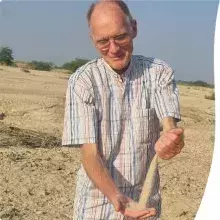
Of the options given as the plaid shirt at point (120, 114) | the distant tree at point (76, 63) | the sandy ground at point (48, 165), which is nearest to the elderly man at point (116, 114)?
the plaid shirt at point (120, 114)

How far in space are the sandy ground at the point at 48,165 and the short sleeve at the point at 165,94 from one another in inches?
62.9


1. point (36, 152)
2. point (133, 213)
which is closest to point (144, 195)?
point (133, 213)

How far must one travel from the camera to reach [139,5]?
5.36 ft

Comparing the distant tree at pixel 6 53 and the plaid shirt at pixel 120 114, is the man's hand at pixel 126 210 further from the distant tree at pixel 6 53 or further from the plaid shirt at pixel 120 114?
the distant tree at pixel 6 53

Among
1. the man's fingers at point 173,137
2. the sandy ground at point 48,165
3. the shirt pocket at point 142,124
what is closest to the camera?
the man's fingers at point 173,137

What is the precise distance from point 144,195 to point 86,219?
5.5 inches

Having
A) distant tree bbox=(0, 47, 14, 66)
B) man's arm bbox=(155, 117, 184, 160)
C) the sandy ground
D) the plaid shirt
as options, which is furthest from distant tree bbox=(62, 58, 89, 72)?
man's arm bbox=(155, 117, 184, 160)

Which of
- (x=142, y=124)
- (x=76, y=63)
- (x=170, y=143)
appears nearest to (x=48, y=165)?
(x=76, y=63)

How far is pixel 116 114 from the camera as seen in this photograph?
1173mm

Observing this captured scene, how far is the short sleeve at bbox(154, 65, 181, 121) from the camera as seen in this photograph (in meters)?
1.17

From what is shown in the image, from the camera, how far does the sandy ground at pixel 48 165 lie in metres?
2.87

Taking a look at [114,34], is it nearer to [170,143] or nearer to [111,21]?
[111,21]

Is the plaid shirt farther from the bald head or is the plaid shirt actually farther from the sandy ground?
the sandy ground

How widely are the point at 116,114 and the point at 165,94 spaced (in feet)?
0.33
